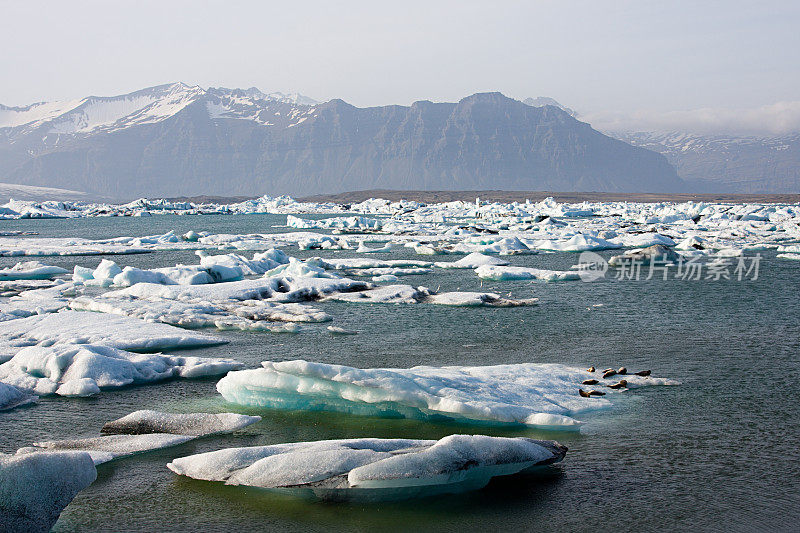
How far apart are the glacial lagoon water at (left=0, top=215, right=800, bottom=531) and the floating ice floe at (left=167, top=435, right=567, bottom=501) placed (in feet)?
0.41

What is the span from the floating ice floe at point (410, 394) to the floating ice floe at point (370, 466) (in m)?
1.12

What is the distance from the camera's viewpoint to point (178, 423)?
757cm

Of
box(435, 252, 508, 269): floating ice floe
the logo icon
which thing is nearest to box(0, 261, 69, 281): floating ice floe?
box(435, 252, 508, 269): floating ice floe

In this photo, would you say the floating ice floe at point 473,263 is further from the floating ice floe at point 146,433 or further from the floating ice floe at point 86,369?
the floating ice floe at point 146,433

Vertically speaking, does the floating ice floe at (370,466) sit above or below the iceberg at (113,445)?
above

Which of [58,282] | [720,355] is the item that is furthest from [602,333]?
[58,282]

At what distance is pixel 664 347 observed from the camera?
11.9 metres

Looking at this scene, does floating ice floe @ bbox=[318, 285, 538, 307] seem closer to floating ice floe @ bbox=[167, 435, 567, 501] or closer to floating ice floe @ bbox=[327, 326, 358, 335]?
floating ice floe @ bbox=[327, 326, 358, 335]

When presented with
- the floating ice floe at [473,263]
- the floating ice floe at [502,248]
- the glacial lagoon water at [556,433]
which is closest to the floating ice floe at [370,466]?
the glacial lagoon water at [556,433]

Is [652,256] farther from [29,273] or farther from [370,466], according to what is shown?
[370,466]

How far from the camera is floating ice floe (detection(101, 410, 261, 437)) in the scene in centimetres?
744

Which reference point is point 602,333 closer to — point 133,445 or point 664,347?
point 664,347

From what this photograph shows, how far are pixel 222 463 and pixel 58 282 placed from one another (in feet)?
51.4

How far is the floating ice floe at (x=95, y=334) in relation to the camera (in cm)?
1125
